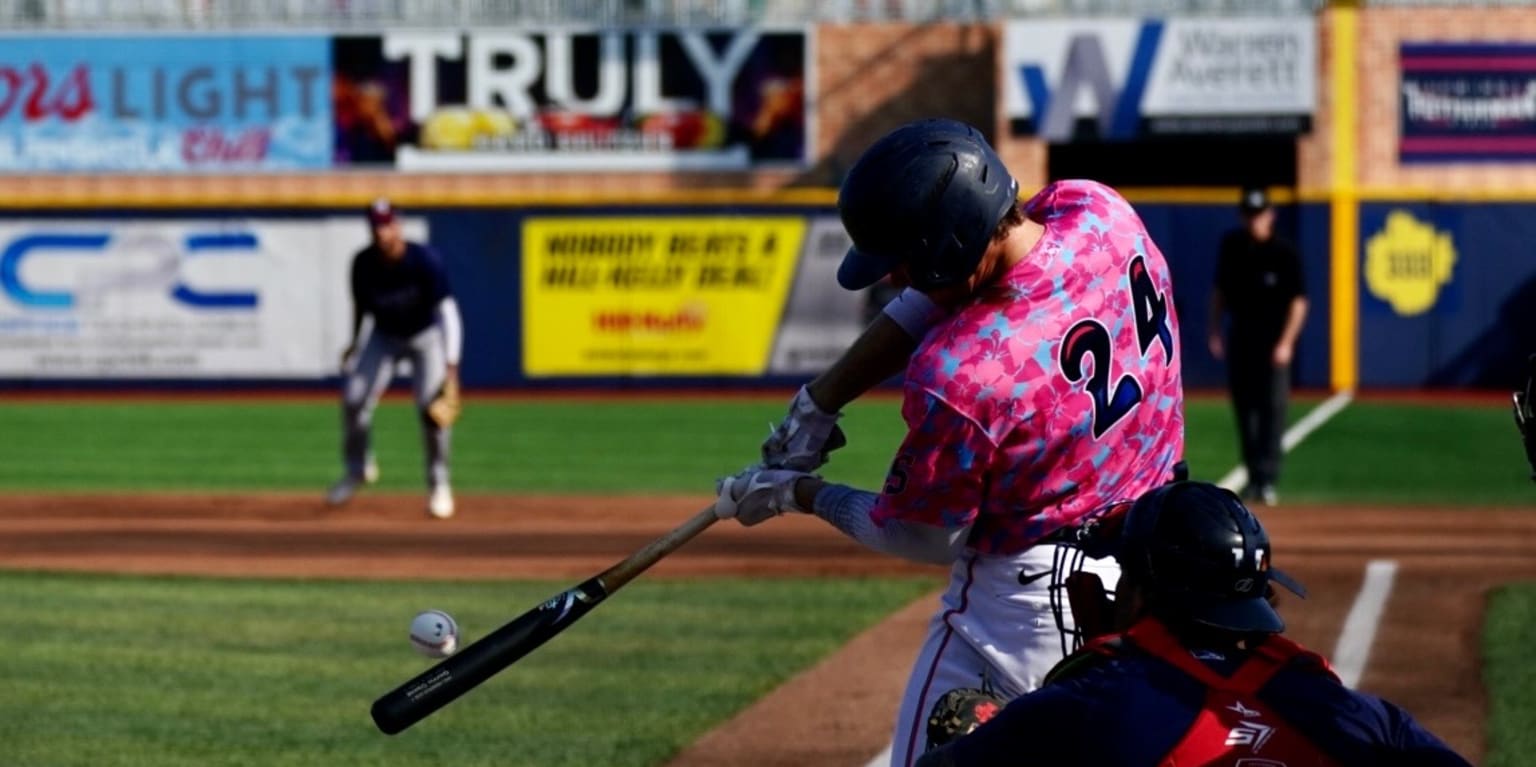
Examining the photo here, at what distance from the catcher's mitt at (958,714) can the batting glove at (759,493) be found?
551 mm

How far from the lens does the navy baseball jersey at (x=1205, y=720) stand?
11.8 feet

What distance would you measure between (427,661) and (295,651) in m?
0.71

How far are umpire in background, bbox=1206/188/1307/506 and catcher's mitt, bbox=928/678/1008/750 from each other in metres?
11.5

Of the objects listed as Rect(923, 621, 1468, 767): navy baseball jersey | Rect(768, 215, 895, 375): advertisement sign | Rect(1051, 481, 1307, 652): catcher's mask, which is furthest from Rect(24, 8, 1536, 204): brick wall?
Rect(923, 621, 1468, 767): navy baseball jersey

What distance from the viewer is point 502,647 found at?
509 cm

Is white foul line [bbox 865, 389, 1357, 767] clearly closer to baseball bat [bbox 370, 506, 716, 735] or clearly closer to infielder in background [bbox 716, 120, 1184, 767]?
baseball bat [bbox 370, 506, 716, 735]

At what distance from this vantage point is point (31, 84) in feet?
117

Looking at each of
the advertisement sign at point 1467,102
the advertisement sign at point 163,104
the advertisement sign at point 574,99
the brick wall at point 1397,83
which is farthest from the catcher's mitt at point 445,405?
the advertisement sign at point 1467,102

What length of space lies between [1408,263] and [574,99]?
1306 cm

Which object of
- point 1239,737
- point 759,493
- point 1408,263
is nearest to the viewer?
point 1239,737

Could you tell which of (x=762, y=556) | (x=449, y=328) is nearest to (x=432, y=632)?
(x=762, y=556)

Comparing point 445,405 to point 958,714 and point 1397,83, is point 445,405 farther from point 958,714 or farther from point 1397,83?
point 1397,83

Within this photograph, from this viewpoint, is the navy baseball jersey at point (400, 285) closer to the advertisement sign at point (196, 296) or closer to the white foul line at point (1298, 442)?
the white foul line at point (1298, 442)

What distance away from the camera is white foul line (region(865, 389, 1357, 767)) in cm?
904
